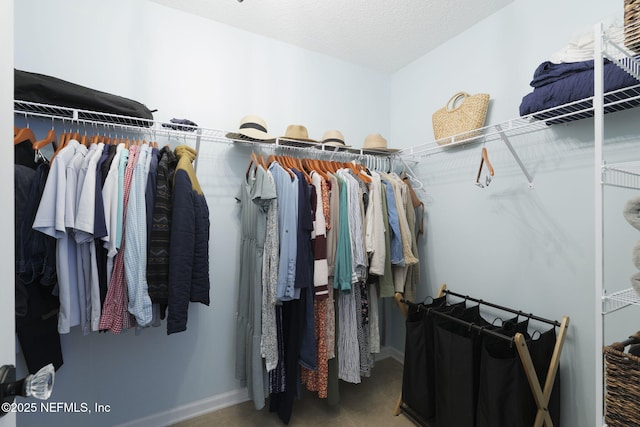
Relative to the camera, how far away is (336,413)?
1.88 metres

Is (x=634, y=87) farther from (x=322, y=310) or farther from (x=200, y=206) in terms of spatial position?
(x=200, y=206)

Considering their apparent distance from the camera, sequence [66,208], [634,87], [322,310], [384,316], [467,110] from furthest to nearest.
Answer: [384,316] < [467,110] < [322,310] < [66,208] < [634,87]

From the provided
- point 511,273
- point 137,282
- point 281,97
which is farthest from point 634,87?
point 137,282

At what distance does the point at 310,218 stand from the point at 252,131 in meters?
0.66

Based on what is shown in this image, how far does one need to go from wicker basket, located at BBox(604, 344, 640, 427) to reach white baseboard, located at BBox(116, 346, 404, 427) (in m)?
1.96

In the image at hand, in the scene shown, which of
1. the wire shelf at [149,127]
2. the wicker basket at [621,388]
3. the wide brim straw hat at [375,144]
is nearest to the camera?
the wicker basket at [621,388]

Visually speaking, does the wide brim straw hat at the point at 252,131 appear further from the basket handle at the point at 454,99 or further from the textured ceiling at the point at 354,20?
the basket handle at the point at 454,99

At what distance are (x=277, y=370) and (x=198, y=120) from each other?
1.67 meters

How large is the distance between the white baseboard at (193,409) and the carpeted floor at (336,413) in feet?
0.11

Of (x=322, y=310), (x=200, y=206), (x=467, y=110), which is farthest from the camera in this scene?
(x=467, y=110)

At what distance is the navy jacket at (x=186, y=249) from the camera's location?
53.2 inches

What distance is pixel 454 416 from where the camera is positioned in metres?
1.51

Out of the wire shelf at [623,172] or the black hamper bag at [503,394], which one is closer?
the wire shelf at [623,172]

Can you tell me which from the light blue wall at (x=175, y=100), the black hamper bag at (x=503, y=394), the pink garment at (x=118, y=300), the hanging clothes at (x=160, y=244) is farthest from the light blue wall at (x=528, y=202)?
the pink garment at (x=118, y=300)
